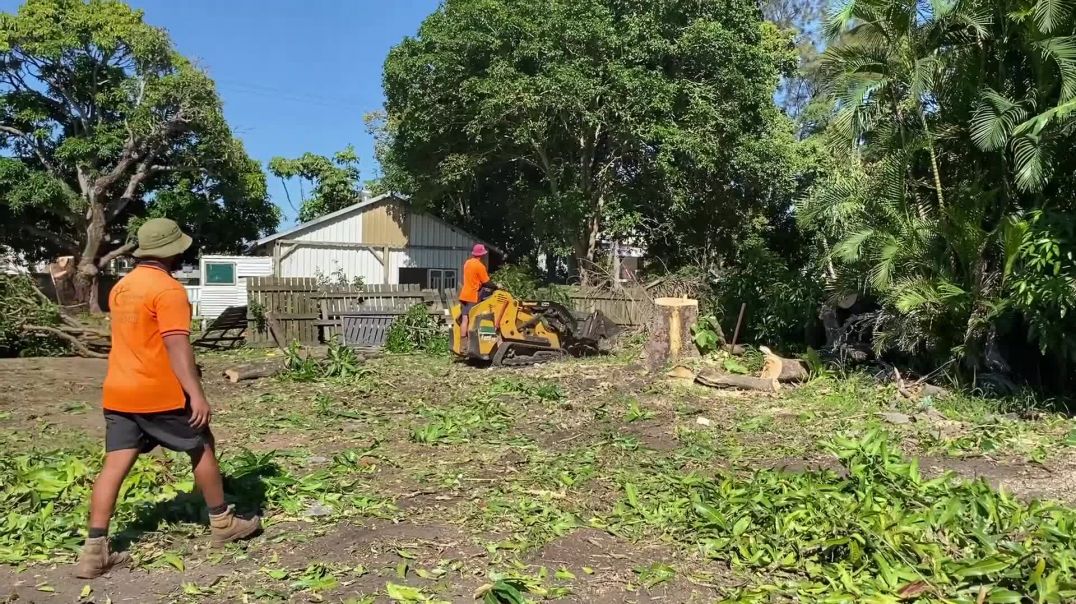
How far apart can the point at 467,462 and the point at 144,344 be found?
8.70 ft

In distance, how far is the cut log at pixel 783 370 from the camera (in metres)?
9.52

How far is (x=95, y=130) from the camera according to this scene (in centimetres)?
2388

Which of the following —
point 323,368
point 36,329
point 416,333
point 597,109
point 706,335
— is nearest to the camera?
point 323,368

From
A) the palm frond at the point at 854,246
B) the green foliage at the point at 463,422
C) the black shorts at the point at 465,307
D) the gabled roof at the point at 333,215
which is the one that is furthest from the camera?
the gabled roof at the point at 333,215

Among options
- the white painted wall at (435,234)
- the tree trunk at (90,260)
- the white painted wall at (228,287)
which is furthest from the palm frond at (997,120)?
the tree trunk at (90,260)

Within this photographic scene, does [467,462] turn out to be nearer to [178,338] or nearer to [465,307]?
[178,338]

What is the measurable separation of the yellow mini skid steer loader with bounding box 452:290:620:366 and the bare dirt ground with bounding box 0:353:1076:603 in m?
0.46

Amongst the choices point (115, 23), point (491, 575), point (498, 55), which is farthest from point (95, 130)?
point (491, 575)

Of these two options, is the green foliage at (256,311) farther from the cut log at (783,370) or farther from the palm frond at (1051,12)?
the palm frond at (1051,12)

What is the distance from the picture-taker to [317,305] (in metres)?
14.6

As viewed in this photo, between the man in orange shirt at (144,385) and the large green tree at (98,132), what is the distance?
73.6 feet

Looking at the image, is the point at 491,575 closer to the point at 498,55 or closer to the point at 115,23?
the point at 498,55

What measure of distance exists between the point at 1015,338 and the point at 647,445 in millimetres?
5014

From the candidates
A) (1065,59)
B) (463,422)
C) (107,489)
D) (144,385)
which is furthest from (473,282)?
(107,489)
